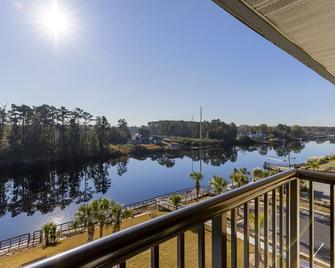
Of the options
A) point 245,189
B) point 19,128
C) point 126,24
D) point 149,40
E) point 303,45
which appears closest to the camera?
point 245,189

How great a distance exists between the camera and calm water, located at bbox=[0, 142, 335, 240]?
20.2m

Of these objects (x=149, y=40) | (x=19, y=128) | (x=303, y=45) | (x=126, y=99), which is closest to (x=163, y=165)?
(x=126, y=99)

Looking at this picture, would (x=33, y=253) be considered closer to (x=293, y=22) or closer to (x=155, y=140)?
(x=293, y=22)

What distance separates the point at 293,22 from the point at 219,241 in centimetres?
99

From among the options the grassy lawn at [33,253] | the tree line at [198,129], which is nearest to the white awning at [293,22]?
the grassy lawn at [33,253]

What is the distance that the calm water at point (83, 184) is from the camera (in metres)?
20.2

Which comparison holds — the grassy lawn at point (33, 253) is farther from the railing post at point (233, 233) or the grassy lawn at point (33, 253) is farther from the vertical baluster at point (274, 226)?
the railing post at point (233, 233)

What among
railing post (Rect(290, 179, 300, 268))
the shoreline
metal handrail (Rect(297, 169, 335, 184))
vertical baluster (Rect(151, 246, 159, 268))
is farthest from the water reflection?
vertical baluster (Rect(151, 246, 159, 268))

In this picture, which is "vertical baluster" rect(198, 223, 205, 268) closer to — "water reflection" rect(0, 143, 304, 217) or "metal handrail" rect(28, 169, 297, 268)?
"metal handrail" rect(28, 169, 297, 268)

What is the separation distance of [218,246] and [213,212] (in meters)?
0.17

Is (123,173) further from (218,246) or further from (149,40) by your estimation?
(218,246)

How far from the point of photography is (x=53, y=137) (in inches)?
1394

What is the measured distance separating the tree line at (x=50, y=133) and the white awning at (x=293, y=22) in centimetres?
3608

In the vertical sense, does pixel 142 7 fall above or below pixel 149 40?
below
